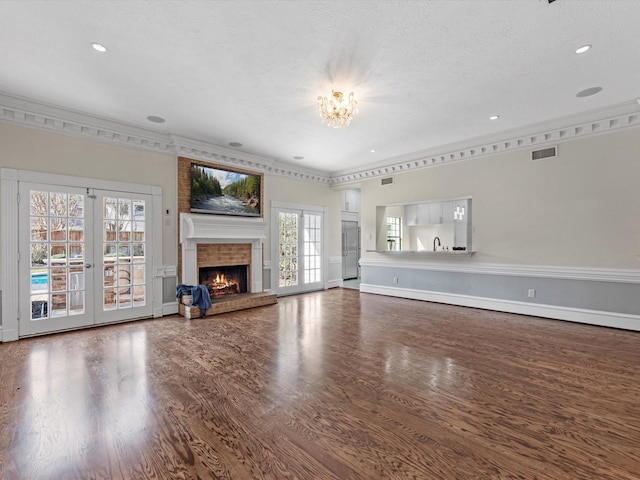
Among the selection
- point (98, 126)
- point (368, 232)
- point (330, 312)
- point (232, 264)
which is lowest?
point (330, 312)

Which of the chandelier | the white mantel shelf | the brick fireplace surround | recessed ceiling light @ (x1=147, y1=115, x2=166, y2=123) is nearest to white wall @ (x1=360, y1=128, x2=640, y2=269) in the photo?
the chandelier

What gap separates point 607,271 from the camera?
4.58 m

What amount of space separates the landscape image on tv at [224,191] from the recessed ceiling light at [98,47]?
2804mm

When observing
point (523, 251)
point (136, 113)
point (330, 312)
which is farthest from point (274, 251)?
point (523, 251)

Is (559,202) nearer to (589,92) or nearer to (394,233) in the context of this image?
(589,92)

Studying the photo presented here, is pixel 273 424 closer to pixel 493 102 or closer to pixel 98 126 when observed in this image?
pixel 493 102

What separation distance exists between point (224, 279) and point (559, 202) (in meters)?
6.23

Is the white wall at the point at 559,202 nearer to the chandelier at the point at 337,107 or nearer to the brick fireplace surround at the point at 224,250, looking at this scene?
the chandelier at the point at 337,107

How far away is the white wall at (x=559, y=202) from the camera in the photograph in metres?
4.48

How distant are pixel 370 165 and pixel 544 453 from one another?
20.9 feet

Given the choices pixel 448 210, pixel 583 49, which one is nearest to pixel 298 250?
pixel 448 210

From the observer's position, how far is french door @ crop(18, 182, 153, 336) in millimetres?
4219

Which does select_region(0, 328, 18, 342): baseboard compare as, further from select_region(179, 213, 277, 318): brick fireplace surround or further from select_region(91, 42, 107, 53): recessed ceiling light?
select_region(91, 42, 107, 53): recessed ceiling light

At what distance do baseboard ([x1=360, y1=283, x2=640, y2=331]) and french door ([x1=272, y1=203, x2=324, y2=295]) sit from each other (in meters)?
1.96
